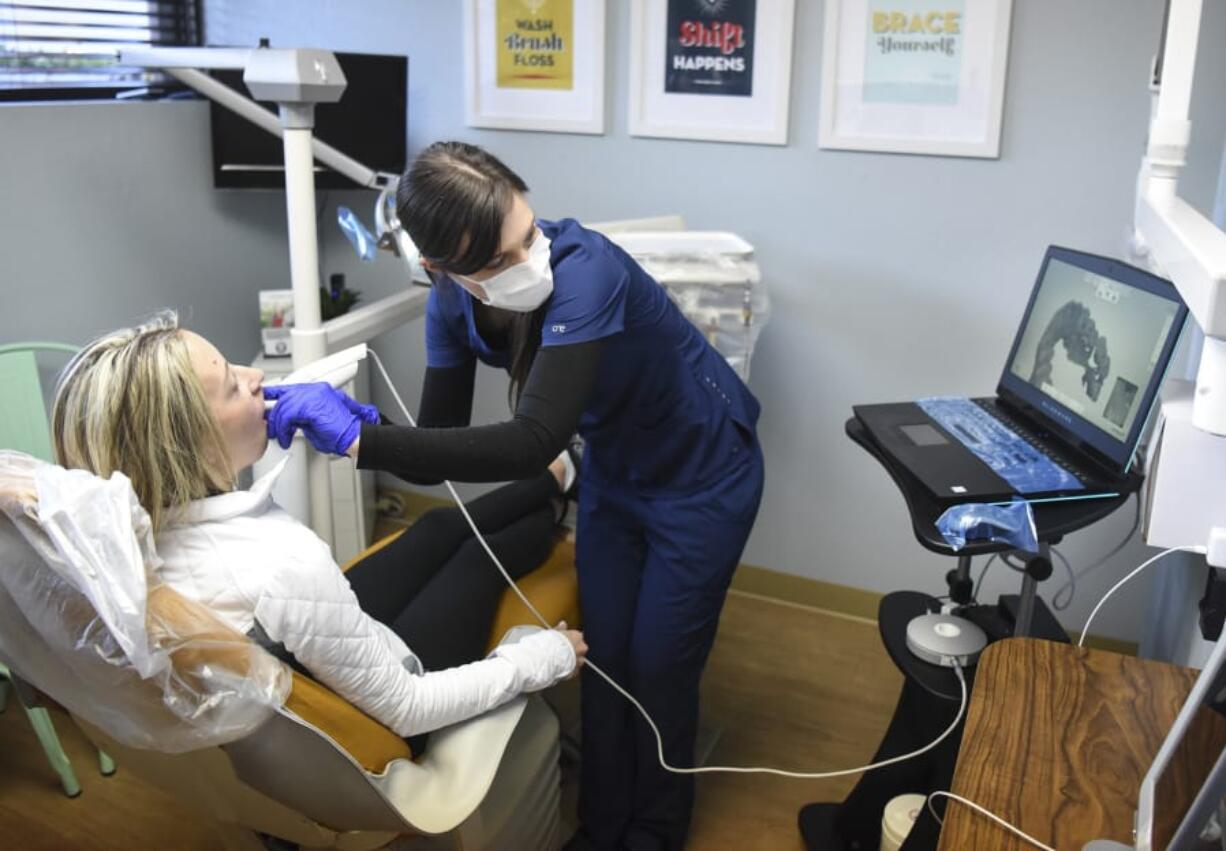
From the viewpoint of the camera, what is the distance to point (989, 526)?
4.87ft

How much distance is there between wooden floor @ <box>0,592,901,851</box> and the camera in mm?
2002

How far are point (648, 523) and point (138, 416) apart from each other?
0.85 m

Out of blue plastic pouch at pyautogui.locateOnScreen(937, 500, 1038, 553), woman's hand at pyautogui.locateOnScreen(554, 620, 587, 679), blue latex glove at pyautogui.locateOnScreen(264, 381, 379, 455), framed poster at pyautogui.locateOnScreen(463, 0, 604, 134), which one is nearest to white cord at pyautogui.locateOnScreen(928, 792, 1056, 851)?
blue plastic pouch at pyautogui.locateOnScreen(937, 500, 1038, 553)

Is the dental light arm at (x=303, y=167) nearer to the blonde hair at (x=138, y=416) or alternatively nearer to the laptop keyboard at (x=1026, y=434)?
the blonde hair at (x=138, y=416)

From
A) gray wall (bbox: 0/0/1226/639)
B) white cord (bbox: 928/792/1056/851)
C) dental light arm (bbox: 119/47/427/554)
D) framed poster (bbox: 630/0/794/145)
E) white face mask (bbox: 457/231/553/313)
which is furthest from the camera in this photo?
framed poster (bbox: 630/0/794/145)

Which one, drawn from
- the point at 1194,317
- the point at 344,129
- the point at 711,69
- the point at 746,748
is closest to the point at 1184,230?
the point at 1194,317

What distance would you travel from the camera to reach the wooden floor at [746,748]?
200 cm

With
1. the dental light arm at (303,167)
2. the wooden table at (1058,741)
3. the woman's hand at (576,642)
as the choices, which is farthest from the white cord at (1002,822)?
the dental light arm at (303,167)

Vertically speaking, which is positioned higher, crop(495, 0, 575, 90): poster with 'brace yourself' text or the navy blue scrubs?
crop(495, 0, 575, 90): poster with 'brace yourself' text

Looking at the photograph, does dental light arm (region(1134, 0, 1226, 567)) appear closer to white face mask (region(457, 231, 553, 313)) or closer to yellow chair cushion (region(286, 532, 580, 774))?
white face mask (region(457, 231, 553, 313))

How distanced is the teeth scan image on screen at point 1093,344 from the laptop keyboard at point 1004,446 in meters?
0.08

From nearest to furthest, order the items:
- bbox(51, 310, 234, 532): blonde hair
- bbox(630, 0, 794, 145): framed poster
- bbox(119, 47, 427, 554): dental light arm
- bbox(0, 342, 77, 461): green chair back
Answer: bbox(51, 310, 234, 532): blonde hair, bbox(119, 47, 427, 554): dental light arm, bbox(0, 342, 77, 461): green chair back, bbox(630, 0, 794, 145): framed poster

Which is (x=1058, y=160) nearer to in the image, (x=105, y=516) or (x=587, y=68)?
(x=587, y=68)

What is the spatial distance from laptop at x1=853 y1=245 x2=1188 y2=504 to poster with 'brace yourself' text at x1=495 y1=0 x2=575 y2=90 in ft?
3.95
